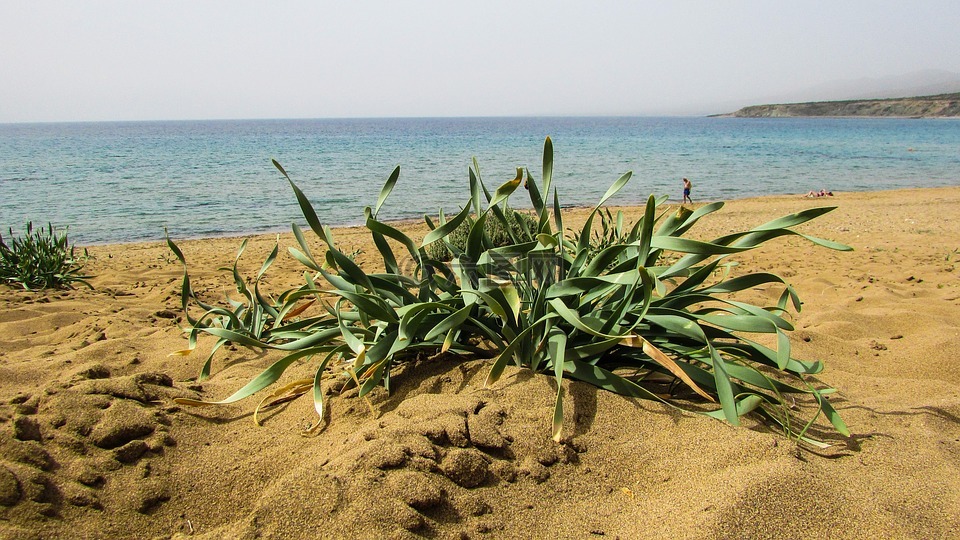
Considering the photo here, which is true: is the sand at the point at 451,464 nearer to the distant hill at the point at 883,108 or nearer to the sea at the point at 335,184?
the sea at the point at 335,184

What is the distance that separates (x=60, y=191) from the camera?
21.2 m

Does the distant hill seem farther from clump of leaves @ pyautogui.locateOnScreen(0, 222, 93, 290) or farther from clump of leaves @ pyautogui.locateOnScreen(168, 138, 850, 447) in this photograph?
clump of leaves @ pyautogui.locateOnScreen(0, 222, 93, 290)

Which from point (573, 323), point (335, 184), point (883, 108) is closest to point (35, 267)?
point (573, 323)

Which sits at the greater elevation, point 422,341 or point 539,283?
point 539,283

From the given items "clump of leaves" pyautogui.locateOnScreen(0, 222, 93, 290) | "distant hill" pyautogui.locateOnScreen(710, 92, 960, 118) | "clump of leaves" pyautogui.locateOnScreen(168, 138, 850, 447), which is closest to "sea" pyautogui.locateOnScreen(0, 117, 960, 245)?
"clump of leaves" pyautogui.locateOnScreen(0, 222, 93, 290)

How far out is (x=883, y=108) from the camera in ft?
383

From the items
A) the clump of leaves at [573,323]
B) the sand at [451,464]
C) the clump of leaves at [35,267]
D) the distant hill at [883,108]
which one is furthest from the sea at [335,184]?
the distant hill at [883,108]

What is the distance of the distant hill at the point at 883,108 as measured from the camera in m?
107

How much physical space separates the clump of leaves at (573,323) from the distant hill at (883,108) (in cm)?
13308

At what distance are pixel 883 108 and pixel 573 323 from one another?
471 feet

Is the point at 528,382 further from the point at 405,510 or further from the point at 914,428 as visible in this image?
the point at 914,428

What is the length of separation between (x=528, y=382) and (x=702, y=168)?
30.2 m

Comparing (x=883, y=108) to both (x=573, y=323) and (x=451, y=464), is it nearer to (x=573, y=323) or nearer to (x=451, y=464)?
(x=573, y=323)

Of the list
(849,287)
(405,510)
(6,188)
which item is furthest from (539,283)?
(6,188)
